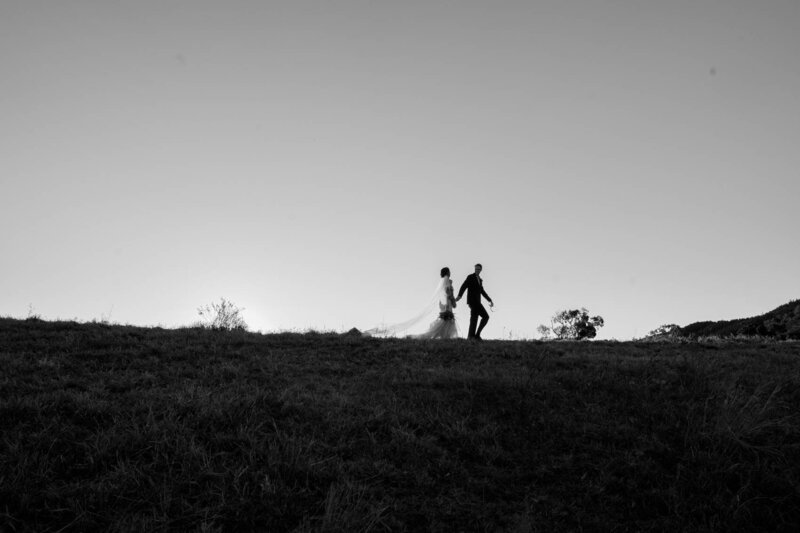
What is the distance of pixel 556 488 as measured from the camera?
5.60 m

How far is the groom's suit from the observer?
16094mm

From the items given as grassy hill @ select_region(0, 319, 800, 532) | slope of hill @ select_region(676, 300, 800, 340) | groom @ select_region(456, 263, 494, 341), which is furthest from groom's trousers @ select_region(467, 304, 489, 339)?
slope of hill @ select_region(676, 300, 800, 340)

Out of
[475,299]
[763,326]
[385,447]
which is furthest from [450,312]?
[763,326]

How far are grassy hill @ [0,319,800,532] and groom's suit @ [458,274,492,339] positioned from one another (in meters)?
6.34

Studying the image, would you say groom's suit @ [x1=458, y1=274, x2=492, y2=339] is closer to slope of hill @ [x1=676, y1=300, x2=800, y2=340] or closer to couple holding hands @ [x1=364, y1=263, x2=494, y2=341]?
couple holding hands @ [x1=364, y1=263, x2=494, y2=341]

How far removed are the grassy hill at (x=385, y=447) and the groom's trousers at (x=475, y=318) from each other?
20.6ft

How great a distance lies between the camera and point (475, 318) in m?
16.2

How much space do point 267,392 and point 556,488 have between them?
4204mm

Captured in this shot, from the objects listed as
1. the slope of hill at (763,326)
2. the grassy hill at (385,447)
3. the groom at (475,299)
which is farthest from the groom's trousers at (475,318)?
the slope of hill at (763,326)

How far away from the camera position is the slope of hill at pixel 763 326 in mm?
22727

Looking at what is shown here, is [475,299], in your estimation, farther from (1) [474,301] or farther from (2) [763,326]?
(2) [763,326]

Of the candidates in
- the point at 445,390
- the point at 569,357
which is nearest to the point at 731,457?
the point at 445,390

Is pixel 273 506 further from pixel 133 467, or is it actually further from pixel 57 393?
pixel 57 393

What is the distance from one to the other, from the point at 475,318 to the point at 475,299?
2.10 ft
